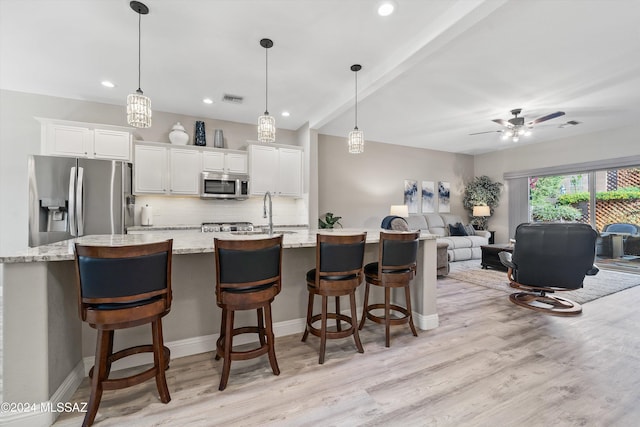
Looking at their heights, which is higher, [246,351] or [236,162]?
[236,162]

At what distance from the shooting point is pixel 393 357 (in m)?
2.19

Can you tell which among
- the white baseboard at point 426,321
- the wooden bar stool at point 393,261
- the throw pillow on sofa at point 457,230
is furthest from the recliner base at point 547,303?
the throw pillow on sofa at point 457,230

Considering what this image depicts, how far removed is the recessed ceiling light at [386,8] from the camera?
2172 mm

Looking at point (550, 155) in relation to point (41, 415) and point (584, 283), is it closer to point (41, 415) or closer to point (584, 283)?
point (584, 283)

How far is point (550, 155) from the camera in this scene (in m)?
6.46

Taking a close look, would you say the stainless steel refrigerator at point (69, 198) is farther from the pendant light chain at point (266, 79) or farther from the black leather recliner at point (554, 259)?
Result: the black leather recliner at point (554, 259)

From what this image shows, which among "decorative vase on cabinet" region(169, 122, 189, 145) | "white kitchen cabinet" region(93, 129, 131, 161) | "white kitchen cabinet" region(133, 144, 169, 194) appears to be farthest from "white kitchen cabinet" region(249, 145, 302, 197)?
"white kitchen cabinet" region(93, 129, 131, 161)

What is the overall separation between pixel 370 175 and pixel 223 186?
3483mm

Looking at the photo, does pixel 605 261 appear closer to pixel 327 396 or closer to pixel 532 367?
pixel 532 367

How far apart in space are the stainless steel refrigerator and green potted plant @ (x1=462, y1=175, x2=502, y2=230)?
315 inches

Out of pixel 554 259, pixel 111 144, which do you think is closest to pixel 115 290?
pixel 111 144

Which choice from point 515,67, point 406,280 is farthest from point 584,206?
point 406,280

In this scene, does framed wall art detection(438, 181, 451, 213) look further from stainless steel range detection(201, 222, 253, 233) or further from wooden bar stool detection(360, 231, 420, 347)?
wooden bar stool detection(360, 231, 420, 347)

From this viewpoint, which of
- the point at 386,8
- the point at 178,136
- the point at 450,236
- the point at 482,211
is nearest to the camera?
the point at 386,8
